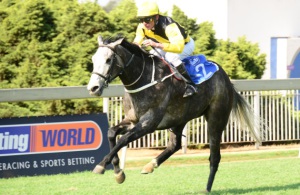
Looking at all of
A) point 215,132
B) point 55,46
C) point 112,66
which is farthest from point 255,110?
point 112,66

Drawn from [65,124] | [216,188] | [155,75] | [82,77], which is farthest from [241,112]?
[82,77]

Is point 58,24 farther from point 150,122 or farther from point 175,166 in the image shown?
point 150,122

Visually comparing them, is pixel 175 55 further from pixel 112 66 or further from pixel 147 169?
pixel 147 169

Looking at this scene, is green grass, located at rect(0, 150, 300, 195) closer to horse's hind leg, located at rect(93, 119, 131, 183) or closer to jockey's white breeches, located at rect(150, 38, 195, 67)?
horse's hind leg, located at rect(93, 119, 131, 183)

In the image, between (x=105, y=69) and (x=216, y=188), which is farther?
(x=216, y=188)

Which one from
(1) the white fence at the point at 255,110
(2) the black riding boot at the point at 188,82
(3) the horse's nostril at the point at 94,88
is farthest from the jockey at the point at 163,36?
(1) the white fence at the point at 255,110

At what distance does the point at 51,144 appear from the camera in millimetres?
12172

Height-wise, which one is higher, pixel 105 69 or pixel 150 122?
pixel 105 69

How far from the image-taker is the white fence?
43.7 ft

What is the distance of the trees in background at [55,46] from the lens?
1470 cm

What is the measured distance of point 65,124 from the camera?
12352 millimetres

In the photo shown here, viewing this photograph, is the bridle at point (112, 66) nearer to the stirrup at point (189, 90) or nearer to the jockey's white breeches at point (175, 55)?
the jockey's white breeches at point (175, 55)

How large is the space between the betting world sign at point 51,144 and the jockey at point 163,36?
3.18m

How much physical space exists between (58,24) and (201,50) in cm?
308
